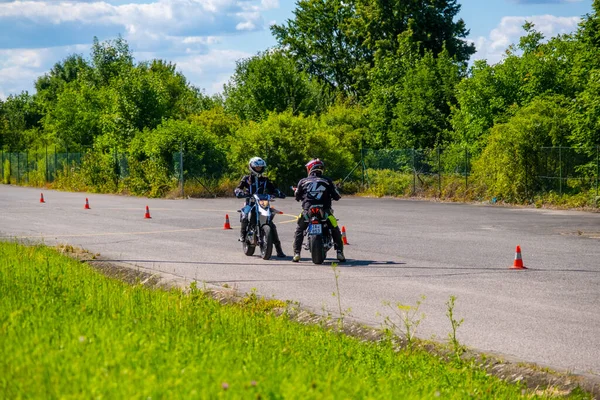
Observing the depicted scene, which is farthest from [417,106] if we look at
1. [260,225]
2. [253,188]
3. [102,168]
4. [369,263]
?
[369,263]

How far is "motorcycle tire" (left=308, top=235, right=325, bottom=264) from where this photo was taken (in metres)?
15.2

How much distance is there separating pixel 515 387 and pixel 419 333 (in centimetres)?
206

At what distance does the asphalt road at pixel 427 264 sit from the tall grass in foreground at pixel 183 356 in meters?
1.28

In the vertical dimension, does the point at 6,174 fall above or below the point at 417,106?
below

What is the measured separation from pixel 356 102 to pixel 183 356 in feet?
230

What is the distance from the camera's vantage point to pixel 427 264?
15.1m

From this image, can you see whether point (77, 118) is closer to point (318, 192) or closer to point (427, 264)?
point (318, 192)

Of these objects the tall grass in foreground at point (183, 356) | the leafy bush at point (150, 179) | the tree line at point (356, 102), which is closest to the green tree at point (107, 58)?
the tree line at point (356, 102)

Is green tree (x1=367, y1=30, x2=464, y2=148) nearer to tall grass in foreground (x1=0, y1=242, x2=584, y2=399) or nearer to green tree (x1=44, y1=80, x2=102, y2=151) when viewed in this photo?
green tree (x1=44, y1=80, x2=102, y2=151)

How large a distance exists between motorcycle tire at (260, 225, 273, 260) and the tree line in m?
18.0

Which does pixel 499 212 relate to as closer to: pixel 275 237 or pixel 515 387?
pixel 275 237

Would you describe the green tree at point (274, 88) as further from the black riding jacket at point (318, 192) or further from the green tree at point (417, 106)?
the black riding jacket at point (318, 192)

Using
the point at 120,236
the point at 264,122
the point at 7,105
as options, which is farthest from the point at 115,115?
the point at 7,105

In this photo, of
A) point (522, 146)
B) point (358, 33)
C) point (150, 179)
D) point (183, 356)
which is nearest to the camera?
point (183, 356)
